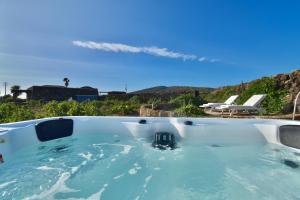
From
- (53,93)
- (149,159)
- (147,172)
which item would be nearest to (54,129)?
(149,159)

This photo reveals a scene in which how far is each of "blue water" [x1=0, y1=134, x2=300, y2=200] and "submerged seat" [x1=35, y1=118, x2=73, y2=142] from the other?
154 millimetres

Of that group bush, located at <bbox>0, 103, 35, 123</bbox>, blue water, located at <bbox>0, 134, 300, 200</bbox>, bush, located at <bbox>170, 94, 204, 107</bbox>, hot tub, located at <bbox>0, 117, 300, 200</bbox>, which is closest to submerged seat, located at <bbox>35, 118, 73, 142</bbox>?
hot tub, located at <bbox>0, 117, 300, 200</bbox>

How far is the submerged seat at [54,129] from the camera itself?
382 centimetres

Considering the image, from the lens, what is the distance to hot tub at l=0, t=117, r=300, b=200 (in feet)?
7.54

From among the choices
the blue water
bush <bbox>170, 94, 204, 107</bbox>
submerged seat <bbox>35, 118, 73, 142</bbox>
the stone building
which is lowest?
the blue water

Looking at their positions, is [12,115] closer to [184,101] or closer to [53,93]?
[184,101]

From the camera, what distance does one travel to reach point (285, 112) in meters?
7.98

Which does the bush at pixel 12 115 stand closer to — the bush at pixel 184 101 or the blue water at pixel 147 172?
the blue water at pixel 147 172

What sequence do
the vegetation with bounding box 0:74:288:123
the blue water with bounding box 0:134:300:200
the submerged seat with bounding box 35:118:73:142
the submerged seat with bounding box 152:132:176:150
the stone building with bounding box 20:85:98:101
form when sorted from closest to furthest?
the blue water with bounding box 0:134:300:200
the submerged seat with bounding box 35:118:73:142
the submerged seat with bounding box 152:132:176:150
the vegetation with bounding box 0:74:288:123
the stone building with bounding box 20:85:98:101

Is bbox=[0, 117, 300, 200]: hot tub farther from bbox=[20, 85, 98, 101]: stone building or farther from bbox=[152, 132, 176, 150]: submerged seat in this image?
bbox=[20, 85, 98, 101]: stone building

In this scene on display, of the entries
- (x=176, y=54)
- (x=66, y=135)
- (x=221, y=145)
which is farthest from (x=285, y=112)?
(x=176, y=54)

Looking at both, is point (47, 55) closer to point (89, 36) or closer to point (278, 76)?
point (89, 36)

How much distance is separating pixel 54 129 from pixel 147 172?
2.16 meters

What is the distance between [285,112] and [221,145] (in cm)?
527
